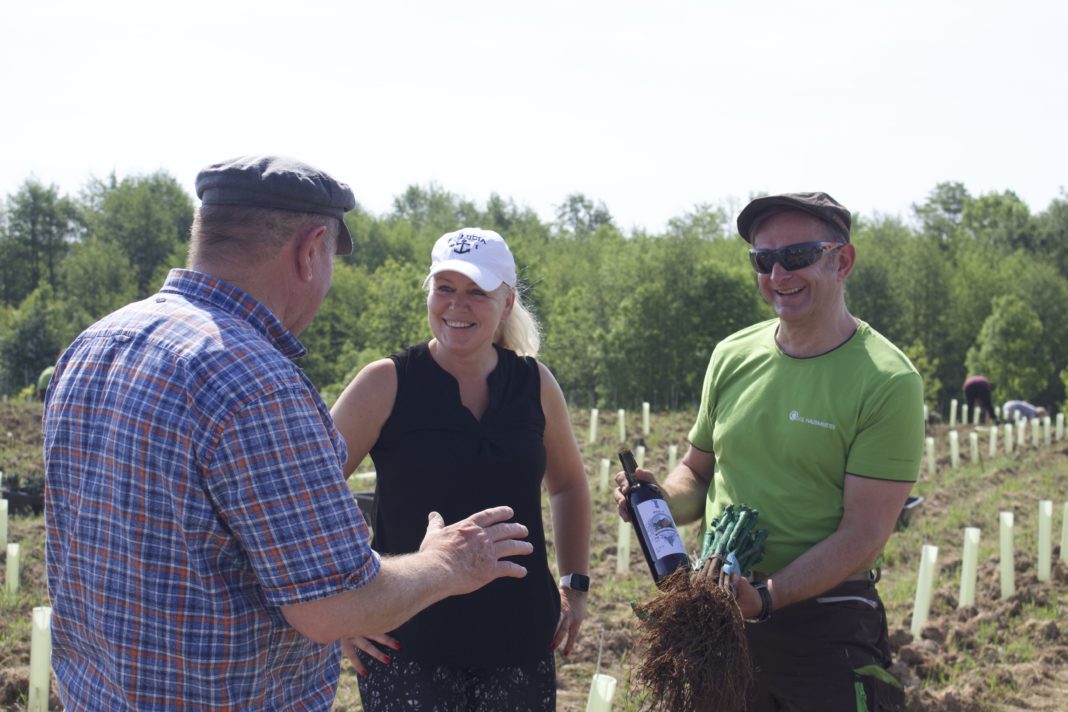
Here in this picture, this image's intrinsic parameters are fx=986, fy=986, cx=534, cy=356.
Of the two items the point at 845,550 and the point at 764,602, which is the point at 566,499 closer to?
the point at 764,602

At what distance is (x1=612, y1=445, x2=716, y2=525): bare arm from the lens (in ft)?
10.9

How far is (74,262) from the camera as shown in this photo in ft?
168

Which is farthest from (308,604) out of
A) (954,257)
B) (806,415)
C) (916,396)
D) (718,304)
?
(954,257)

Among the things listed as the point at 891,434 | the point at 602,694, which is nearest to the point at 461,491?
the point at 602,694

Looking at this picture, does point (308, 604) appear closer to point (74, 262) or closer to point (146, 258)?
point (74, 262)

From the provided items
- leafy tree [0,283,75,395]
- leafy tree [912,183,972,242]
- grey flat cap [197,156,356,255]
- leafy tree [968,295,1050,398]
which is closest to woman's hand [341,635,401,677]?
grey flat cap [197,156,356,255]

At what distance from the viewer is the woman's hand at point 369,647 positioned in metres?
2.80

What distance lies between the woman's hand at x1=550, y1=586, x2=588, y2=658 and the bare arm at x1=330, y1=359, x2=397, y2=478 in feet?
Result: 2.77

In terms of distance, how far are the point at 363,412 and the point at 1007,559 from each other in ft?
18.2

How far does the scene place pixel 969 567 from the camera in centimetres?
652

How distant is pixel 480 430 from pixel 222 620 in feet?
4.09

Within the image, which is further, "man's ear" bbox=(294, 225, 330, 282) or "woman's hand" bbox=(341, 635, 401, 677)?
"woman's hand" bbox=(341, 635, 401, 677)

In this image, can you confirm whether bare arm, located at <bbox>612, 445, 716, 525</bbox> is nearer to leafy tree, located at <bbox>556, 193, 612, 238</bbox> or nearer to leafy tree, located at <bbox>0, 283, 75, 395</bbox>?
leafy tree, located at <bbox>0, 283, 75, 395</bbox>

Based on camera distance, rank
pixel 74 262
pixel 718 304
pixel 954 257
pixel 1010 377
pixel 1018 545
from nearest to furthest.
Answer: pixel 1018 545 < pixel 1010 377 < pixel 718 304 < pixel 74 262 < pixel 954 257
